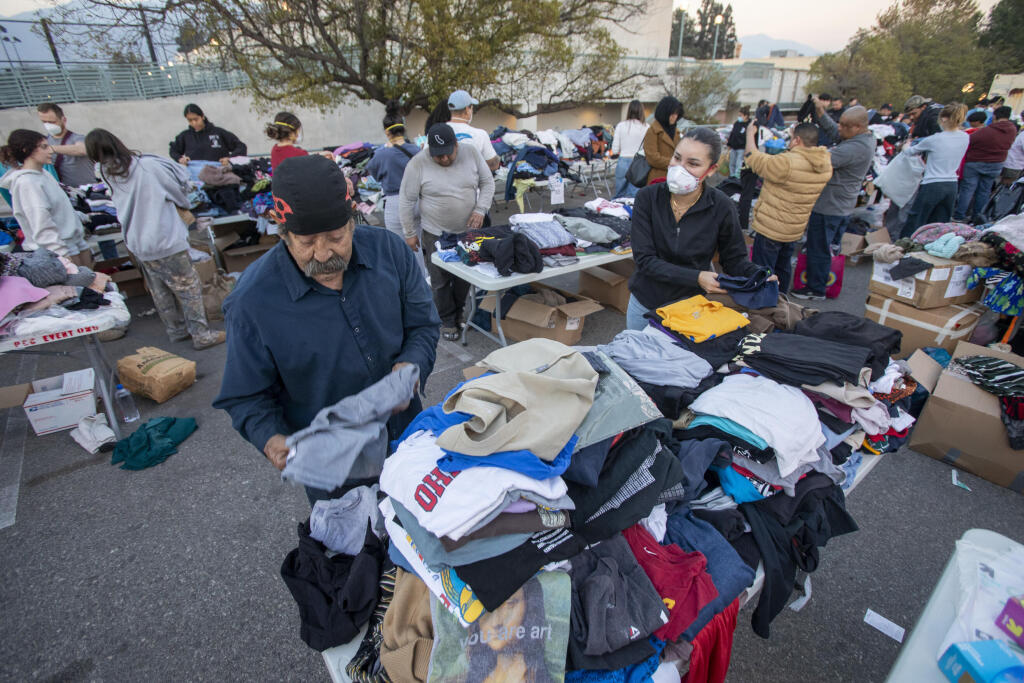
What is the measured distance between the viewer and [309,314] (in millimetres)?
1458

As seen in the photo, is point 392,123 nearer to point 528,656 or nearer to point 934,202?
point 528,656

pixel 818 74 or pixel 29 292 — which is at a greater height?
pixel 818 74

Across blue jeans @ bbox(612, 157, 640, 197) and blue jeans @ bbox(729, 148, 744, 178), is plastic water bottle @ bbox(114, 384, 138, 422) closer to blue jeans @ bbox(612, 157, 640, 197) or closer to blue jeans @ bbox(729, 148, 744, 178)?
blue jeans @ bbox(612, 157, 640, 197)

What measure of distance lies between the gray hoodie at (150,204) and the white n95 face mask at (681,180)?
404 centimetres

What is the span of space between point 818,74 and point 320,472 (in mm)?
41196

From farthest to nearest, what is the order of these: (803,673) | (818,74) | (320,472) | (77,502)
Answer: (818,74) → (77,502) → (803,673) → (320,472)

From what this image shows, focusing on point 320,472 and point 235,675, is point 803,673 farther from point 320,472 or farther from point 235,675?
point 235,675

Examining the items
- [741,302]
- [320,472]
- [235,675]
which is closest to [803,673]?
[741,302]

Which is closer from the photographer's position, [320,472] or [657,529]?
[320,472]

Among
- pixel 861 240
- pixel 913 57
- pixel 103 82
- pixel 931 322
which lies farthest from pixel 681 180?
pixel 913 57

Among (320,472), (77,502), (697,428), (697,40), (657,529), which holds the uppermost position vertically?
(697,40)

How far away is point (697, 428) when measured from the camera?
1.64m

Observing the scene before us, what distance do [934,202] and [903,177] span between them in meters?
0.57

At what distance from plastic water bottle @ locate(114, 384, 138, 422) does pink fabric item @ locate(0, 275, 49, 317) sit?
1.00 metres
